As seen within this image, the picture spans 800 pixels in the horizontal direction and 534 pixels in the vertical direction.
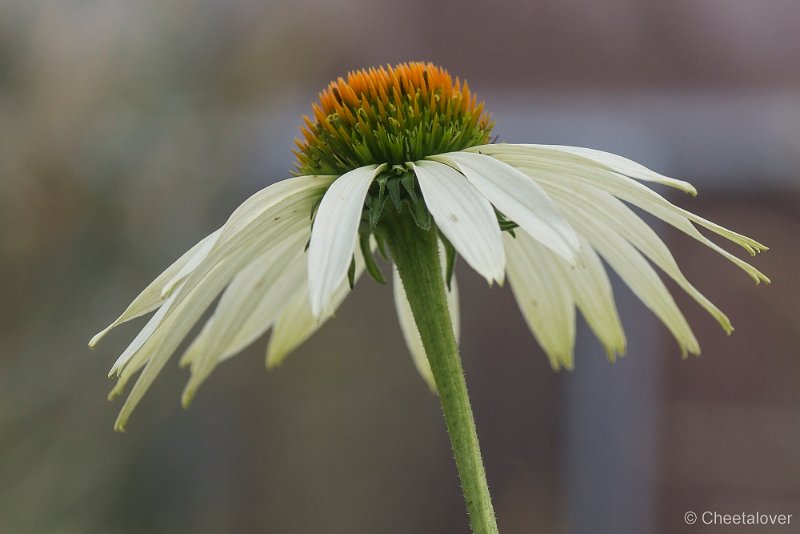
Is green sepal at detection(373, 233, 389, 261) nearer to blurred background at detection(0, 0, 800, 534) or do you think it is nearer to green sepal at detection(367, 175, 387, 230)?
green sepal at detection(367, 175, 387, 230)

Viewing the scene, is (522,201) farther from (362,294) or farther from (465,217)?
(362,294)

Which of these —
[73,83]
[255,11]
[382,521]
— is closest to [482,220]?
[73,83]

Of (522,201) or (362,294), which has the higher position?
(522,201)

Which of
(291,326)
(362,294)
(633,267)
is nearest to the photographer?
(633,267)

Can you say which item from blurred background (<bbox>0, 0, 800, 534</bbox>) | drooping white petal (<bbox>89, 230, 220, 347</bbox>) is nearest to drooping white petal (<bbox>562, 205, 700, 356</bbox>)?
drooping white petal (<bbox>89, 230, 220, 347</bbox>)

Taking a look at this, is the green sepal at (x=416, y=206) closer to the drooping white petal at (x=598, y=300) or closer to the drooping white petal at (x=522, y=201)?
the drooping white petal at (x=522, y=201)

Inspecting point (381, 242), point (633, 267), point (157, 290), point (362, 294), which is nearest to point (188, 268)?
point (157, 290)
